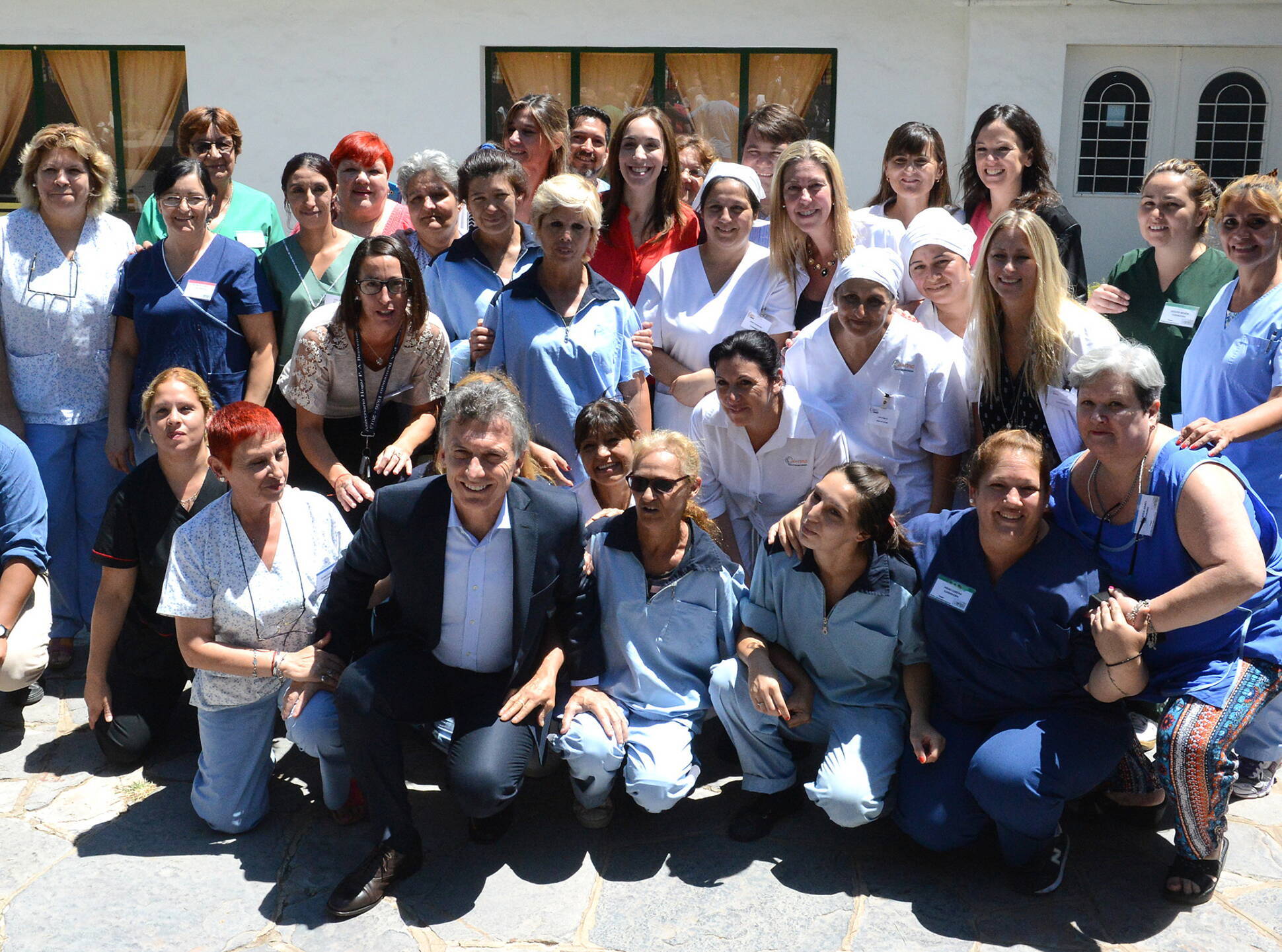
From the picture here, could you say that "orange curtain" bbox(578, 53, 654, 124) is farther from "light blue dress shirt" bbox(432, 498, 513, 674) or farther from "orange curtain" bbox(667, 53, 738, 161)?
"light blue dress shirt" bbox(432, 498, 513, 674)

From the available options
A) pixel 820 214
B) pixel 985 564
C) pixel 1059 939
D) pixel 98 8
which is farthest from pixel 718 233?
pixel 98 8

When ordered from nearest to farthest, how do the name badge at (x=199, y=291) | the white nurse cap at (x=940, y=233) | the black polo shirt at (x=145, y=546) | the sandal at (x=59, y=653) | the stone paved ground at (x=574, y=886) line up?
the stone paved ground at (x=574, y=886), the black polo shirt at (x=145, y=546), the white nurse cap at (x=940, y=233), the name badge at (x=199, y=291), the sandal at (x=59, y=653)

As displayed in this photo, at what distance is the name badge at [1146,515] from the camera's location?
3.20 meters

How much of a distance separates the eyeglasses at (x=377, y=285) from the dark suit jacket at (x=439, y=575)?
92 cm

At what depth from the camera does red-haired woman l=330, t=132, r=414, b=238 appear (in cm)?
490

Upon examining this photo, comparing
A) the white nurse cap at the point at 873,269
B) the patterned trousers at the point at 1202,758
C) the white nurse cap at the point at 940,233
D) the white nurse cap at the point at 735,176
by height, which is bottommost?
the patterned trousers at the point at 1202,758

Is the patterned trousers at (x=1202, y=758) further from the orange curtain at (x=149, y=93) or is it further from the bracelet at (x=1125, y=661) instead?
the orange curtain at (x=149, y=93)

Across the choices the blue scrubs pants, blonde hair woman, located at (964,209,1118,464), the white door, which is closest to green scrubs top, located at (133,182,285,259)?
blonde hair woman, located at (964,209,1118,464)

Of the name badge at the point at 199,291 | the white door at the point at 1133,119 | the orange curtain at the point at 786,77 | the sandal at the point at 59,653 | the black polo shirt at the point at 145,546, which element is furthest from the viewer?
the orange curtain at the point at 786,77

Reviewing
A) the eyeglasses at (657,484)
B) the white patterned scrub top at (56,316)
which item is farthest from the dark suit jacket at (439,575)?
the white patterned scrub top at (56,316)

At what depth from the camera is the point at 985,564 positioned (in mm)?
3328

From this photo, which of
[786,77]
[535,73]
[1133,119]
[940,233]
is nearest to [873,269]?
[940,233]

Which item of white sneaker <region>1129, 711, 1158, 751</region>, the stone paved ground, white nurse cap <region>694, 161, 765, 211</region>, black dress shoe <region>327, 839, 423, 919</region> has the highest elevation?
white nurse cap <region>694, 161, 765, 211</region>

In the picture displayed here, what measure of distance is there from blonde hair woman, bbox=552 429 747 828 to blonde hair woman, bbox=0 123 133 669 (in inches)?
92.8
